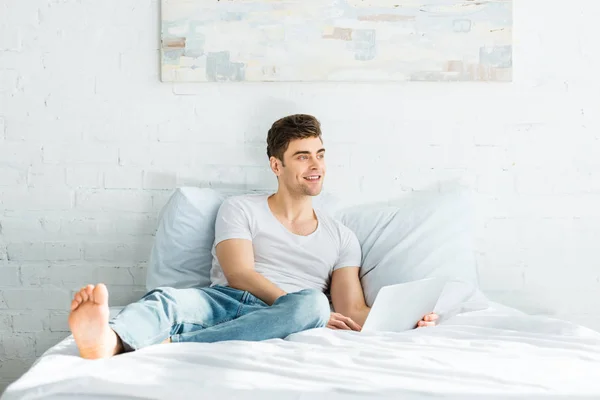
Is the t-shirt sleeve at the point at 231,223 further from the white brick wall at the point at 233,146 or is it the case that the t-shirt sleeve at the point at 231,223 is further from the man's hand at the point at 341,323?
the man's hand at the point at 341,323

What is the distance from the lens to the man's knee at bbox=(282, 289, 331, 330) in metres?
1.86

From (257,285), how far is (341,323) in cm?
30

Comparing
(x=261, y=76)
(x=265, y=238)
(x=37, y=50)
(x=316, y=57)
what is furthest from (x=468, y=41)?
(x=37, y=50)

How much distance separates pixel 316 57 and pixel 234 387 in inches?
63.4

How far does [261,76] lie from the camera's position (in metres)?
2.67

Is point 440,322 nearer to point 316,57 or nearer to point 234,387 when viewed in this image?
point 234,387

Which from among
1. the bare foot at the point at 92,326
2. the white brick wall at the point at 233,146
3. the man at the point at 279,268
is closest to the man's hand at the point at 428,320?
the man at the point at 279,268

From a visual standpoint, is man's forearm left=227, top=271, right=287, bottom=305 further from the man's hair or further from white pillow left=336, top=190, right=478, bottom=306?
the man's hair

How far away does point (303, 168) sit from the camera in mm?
2422

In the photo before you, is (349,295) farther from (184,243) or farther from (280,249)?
(184,243)

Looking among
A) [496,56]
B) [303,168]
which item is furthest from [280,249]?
[496,56]

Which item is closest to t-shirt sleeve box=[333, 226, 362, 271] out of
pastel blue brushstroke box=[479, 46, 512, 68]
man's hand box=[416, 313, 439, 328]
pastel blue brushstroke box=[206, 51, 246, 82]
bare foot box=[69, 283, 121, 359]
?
man's hand box=[416, 313, 439, 328]

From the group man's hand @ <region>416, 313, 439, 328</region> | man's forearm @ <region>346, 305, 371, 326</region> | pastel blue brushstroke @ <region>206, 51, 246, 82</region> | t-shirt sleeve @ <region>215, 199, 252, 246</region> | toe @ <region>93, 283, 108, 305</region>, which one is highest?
pastel blue brushstroke @ <region>206, 51, 246, 82</region>

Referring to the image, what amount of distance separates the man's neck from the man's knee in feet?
1.78
